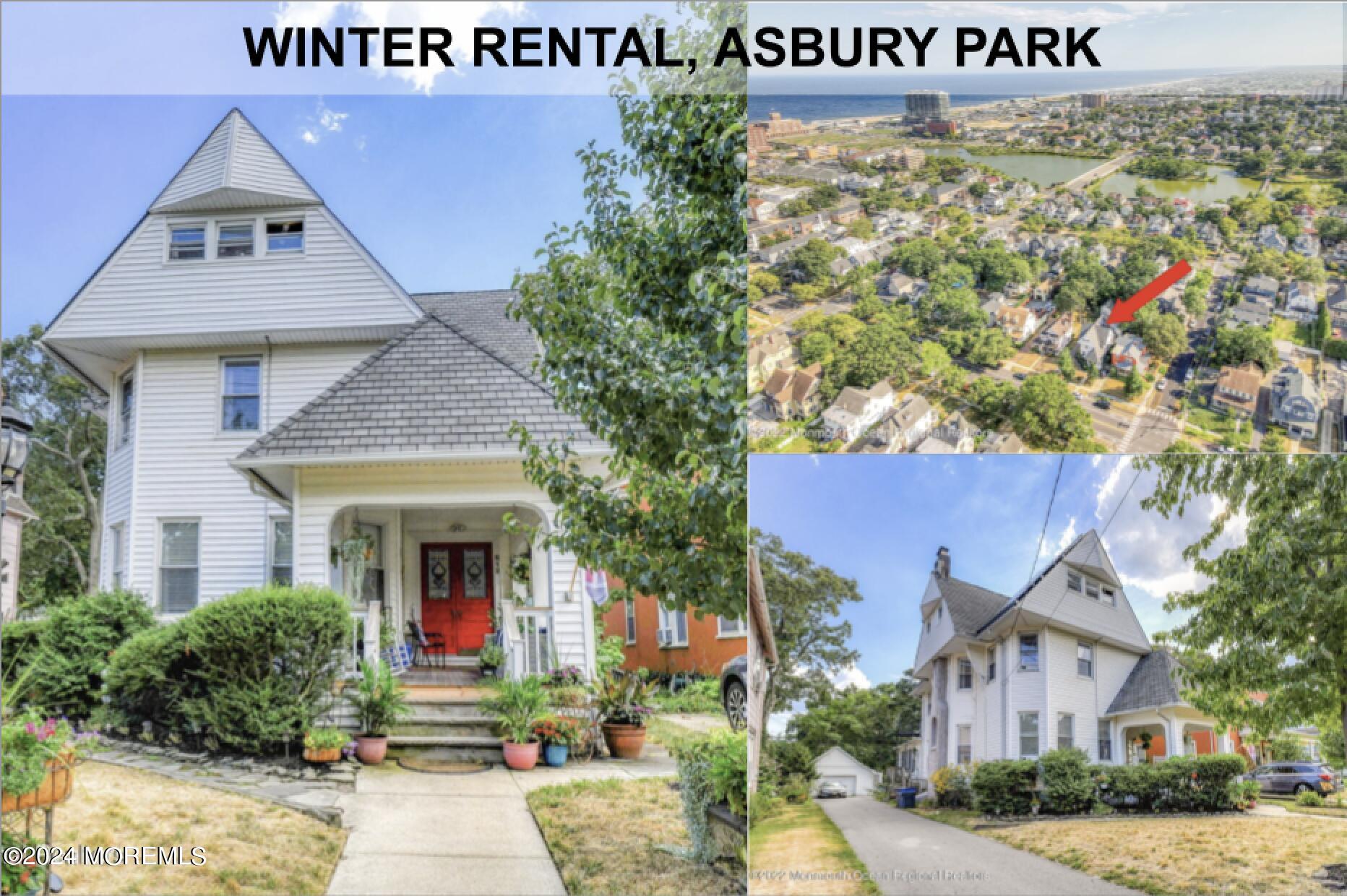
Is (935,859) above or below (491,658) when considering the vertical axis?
below

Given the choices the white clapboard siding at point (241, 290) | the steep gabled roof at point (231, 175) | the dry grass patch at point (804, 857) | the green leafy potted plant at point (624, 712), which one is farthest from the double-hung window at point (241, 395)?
the dry grass patch at point (804, 857)

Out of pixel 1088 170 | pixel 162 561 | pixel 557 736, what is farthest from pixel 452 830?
pixel 1088 170

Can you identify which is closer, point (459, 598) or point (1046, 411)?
point (1046, 411)

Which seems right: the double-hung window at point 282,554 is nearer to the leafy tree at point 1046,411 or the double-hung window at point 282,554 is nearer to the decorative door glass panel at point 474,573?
the decorative door glass panel at point 474,573

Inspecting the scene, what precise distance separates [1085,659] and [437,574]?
2.06 meters

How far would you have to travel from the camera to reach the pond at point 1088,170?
245 centimetres

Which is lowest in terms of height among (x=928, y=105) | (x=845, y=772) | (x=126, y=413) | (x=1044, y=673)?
(x=845, y=772)

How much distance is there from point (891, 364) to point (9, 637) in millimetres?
2863

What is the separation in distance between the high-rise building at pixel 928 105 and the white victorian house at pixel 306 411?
1.43 m

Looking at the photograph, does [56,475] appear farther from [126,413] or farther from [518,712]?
[518,712]

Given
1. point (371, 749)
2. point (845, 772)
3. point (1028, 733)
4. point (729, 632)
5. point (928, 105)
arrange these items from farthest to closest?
point (371, 749) < point (729, 632) < point (928, 105) < point (1028, 733) < point (845, 772)

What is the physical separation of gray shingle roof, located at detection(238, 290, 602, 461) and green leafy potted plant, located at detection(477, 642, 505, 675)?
67cm

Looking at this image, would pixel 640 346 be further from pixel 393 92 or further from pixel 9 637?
pixel 9 637

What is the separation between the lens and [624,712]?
11.2ft
